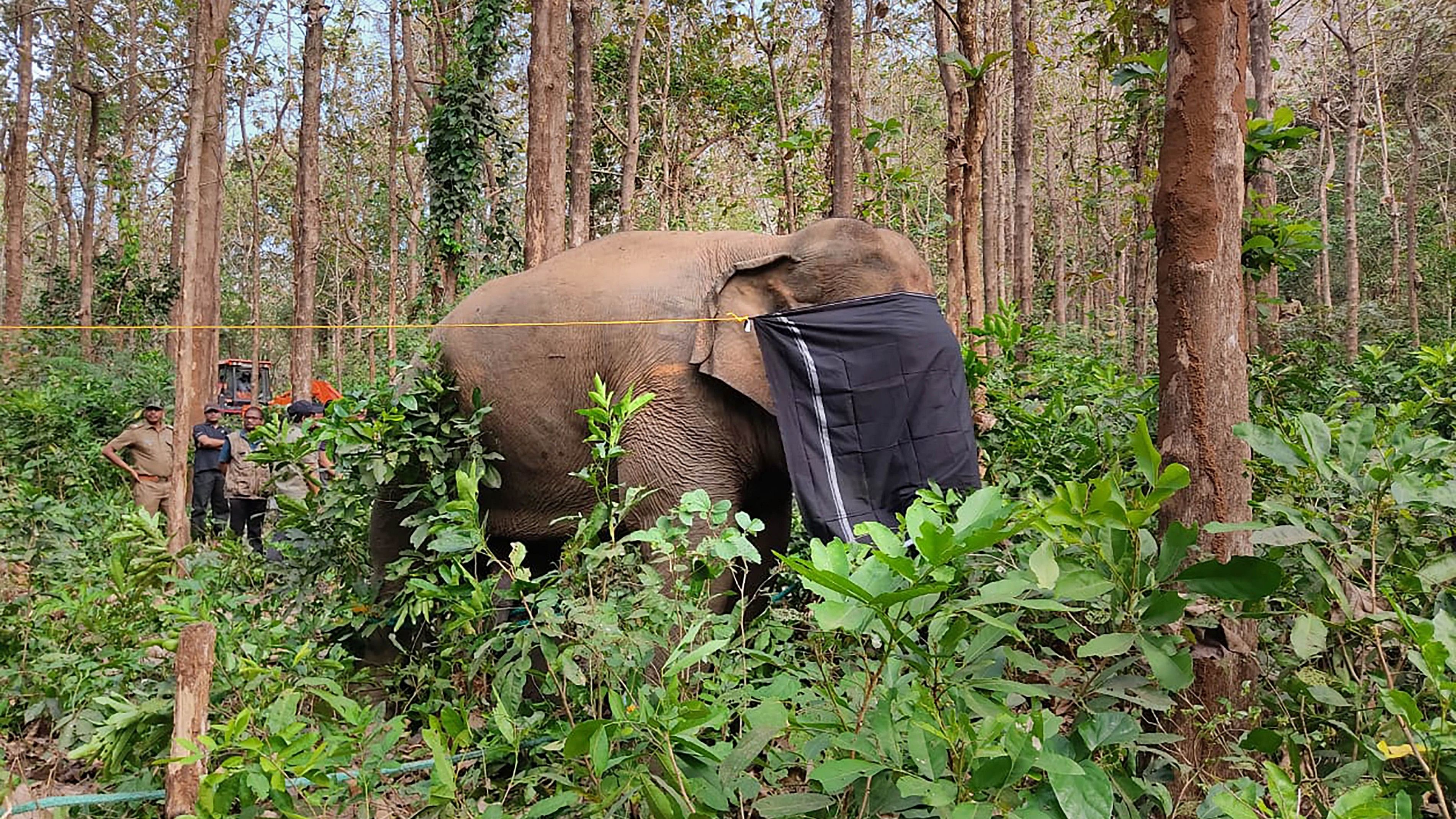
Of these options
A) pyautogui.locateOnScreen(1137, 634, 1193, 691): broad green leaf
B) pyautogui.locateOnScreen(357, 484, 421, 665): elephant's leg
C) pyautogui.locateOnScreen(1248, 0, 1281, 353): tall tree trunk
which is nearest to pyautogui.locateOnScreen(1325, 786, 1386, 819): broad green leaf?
pyautogui.locateOnScreen(1137, 634, 1193, 691): broad green leaf

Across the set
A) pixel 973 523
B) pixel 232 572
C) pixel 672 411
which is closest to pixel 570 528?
pixel 672 411

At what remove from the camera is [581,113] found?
34.7 feet

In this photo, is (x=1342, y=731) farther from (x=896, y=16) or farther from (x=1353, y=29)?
(x=1353, y=29)

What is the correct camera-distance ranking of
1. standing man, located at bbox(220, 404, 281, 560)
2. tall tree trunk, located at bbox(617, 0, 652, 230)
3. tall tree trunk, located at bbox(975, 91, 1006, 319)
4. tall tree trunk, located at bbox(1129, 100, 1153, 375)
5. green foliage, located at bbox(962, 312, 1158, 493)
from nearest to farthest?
green foliage, located at bbox(962, 312, 1158, 493) → tall tree trunk, located at bbox(1129, 100, 1153, 375) → standing man, located at bbox(220, 404, 281, 560) → tall tree trunk, located at bbox(975, 91, 1006, 319) → tall tree trunk, located at bbox(617, 0, 652, 230)

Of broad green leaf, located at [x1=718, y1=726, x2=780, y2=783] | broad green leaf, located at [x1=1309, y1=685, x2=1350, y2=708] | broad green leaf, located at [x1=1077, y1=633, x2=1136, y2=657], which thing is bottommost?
broad green leaf, located at [x1=718, y1=726, x2=780, y2=783]

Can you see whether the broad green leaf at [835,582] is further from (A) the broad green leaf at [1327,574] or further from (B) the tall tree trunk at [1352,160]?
(B) the tall tree trunk at [1352,160]

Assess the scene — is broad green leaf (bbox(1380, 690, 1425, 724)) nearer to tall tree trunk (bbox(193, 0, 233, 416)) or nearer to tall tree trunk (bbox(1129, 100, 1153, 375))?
tall tree trunk (bbox(1129, 100, 1153, 375))

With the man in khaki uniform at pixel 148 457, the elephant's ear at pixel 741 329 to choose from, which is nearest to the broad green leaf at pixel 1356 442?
the elephant's ear at pixel 741 329

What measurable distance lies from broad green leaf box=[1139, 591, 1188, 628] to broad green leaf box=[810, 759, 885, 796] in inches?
21.7

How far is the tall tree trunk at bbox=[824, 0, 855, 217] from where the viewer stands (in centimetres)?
792

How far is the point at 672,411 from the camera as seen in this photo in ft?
15.2

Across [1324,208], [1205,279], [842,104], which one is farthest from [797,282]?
[1324,208]

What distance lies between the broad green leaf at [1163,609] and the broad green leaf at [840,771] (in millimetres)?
552

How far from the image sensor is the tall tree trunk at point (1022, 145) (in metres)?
11.1
